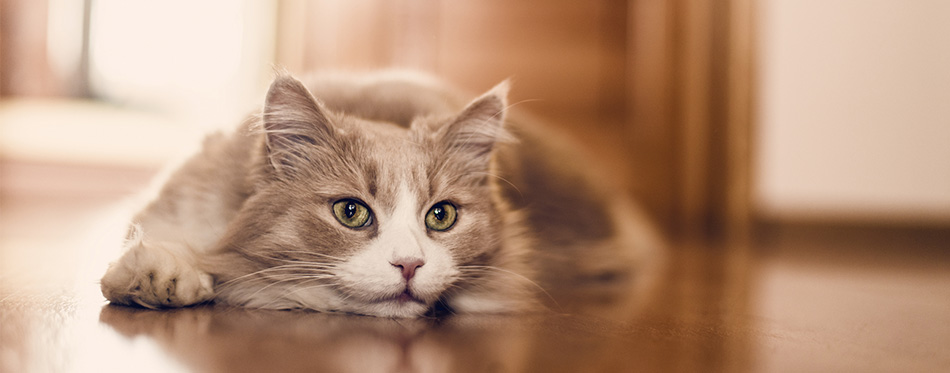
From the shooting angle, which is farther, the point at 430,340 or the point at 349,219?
the point at 349,219

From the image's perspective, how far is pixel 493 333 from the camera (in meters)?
0.89

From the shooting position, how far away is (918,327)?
1.10 meters

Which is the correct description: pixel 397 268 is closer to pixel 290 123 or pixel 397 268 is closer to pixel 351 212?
pixel 351 212

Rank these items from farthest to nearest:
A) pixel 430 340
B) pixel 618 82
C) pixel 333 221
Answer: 1. pixel 618 82
2. pixel 333 221
3. pixel 430 340

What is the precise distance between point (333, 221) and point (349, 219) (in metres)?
0.02

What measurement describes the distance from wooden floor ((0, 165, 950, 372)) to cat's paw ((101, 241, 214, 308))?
24 millimetres

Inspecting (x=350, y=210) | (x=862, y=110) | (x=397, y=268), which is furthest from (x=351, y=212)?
(x=862, y=110)

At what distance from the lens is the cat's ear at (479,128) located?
1019 mm

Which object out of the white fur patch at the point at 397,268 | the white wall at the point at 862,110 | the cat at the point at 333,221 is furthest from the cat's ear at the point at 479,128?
the white wall at the point at 862,110

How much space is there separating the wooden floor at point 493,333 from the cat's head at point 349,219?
42 mm

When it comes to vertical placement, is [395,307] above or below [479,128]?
below

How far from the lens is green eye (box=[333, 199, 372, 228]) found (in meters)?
0.94

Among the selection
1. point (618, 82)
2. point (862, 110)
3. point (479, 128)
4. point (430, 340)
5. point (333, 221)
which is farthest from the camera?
point (618, 82)

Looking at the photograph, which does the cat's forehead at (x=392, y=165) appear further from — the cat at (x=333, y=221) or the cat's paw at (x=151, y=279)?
the cat's paw at (x=151, y=279)
